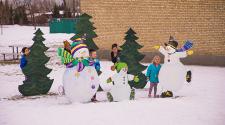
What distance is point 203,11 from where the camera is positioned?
19531mm

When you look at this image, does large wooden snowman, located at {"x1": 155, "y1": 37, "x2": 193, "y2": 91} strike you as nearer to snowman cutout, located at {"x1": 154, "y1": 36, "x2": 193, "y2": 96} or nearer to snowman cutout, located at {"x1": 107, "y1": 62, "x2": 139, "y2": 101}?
snowman cutout, located at {"x1": 154, "y1": 36, "x2": 193, "y2": 96}

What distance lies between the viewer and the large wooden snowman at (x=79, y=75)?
1028 centimetres

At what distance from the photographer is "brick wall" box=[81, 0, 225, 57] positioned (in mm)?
19562

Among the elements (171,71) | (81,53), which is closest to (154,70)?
(171,71)

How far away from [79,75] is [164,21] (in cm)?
1069

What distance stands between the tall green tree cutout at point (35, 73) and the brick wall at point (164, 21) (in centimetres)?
886

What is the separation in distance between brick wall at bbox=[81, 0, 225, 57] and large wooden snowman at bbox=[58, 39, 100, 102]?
10.4m

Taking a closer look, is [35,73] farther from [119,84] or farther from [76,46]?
[119,84]

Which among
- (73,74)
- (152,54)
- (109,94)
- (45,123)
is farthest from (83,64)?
(152,54)

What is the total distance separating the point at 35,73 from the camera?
473 inches

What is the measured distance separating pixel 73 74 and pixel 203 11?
11214 mm

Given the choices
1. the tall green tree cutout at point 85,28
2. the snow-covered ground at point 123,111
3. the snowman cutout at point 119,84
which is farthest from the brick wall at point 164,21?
the snowman cutout at point 119,84

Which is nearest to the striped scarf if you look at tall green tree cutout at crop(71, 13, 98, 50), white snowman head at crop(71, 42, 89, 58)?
white snowman head at crop(71, 42, 89, 58)

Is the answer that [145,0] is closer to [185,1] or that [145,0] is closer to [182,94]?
[185,1]
